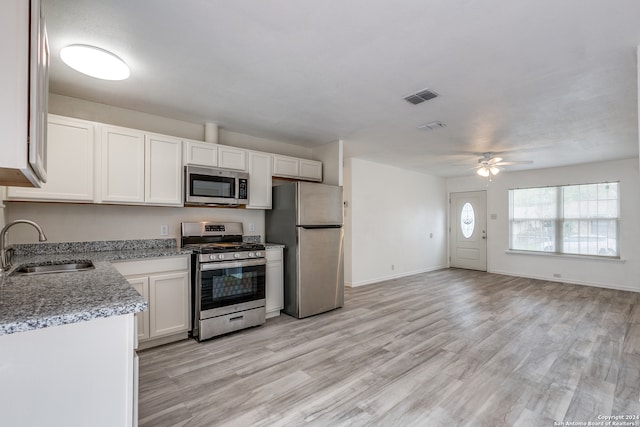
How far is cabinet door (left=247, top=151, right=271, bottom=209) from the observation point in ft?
12.6

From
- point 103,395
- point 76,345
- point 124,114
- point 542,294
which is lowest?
point 542,294

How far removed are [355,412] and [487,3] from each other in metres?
2.55

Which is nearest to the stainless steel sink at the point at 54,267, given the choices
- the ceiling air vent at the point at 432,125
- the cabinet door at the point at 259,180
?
the cabinet door at the point at 259,180

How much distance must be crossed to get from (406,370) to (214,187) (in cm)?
268

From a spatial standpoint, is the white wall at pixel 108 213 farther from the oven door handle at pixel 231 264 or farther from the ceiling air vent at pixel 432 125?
the ceiling air vent at pixel 432 125

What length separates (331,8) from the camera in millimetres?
1696

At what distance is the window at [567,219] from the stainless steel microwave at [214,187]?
Answer: 6.23 m

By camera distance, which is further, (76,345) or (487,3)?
(487,3)

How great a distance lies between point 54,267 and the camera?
2.27 metres

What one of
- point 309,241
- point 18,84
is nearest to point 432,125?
point 309,241

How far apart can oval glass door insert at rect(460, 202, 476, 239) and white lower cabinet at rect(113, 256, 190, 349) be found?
22.5 ft

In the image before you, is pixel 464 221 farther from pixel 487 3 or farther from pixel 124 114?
pixel 124 114

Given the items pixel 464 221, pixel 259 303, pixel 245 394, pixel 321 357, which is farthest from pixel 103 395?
pixel 464 221

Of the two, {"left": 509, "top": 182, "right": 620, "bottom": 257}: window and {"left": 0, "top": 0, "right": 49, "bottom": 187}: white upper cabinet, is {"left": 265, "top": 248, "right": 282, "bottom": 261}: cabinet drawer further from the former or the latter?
{"left": 509, "top": 182, "right": 620, "bottom": 257}: window
